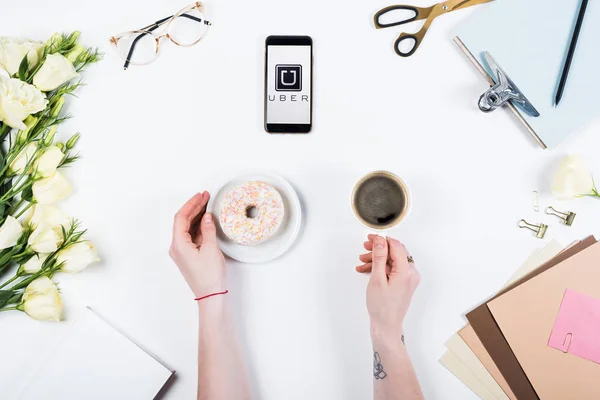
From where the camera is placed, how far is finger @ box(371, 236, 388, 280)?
846 mm

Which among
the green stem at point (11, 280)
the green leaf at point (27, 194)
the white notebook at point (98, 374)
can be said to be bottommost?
the white notebook at point (98, 374)

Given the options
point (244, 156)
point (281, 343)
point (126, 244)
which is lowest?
point (281, 343)

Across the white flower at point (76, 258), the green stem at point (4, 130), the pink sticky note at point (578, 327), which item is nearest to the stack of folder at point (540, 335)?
the pink sticky note at point (578, 327)

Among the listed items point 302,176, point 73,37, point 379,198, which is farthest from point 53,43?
point 379,198

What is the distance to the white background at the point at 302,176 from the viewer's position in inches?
36.2

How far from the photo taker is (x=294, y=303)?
931mm

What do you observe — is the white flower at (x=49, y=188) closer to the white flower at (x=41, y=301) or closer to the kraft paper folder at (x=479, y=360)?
the white flower at (x=41, y=301)

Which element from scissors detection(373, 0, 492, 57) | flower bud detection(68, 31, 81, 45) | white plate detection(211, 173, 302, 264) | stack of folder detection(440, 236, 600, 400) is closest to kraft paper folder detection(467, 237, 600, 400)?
stack of folder detection(440, 236, 600, 400)

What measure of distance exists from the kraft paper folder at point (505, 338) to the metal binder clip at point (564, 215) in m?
0.05

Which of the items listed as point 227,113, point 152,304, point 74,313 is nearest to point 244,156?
point 227,113

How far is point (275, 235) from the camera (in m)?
0.91

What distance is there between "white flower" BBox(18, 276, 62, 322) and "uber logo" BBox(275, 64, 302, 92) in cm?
57

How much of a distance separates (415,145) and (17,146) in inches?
29.3

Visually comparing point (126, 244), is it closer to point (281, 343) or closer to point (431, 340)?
point (281, 343)
